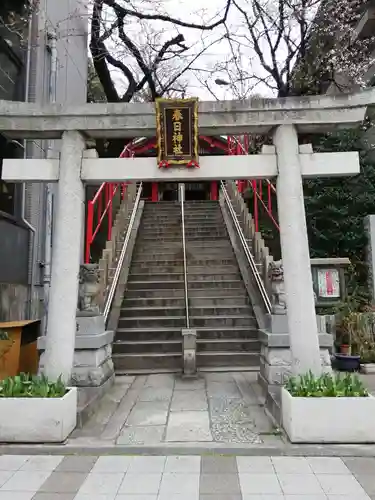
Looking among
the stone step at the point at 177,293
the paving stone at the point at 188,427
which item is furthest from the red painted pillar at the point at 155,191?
the paving stone at the point at 188,427

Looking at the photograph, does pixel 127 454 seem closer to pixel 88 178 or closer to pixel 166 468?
pixel 166 468

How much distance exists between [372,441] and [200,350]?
4066 millimetres

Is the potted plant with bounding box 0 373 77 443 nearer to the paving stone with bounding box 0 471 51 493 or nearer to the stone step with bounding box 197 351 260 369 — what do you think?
the paving stone with bounding box 0 471 51 493

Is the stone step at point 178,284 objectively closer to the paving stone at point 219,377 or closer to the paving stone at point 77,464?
the paving stone at point 219,377

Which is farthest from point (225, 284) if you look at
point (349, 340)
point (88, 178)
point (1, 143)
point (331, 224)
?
point (1, 143)

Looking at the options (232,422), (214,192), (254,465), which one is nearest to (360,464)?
(254,465)

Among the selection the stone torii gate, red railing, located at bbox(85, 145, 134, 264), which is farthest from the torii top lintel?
red railing, located at bbox(85, 145, 134, 264)

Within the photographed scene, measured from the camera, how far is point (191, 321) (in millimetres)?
8367

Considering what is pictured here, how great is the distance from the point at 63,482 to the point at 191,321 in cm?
510

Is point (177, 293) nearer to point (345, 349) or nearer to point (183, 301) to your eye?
point (183, 301)

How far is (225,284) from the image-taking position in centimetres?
948

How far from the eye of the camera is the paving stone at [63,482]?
329 centimetres

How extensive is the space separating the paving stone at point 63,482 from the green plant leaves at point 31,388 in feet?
3.22

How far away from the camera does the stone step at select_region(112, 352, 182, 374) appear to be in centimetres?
749
